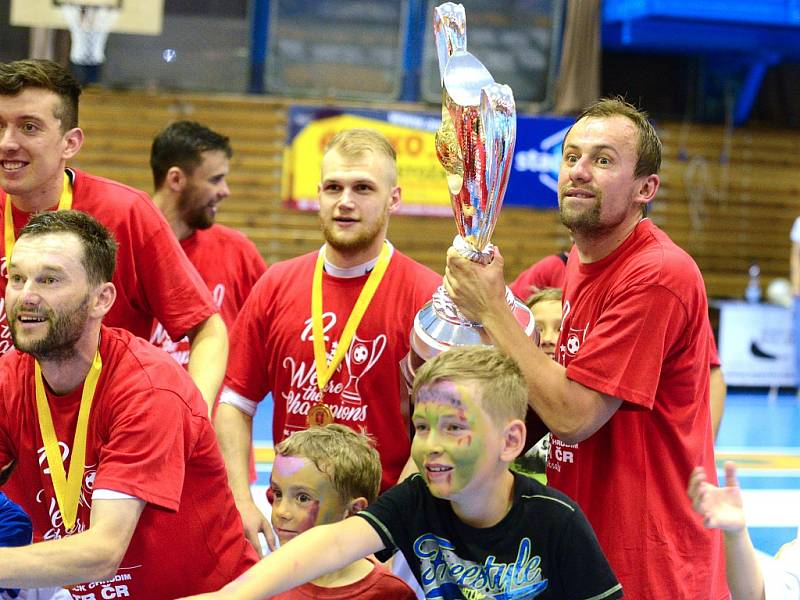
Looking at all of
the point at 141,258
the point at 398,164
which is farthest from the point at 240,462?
the point at 398,164

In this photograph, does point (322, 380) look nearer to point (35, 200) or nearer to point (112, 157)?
point (35, 200)

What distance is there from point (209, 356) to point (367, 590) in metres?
1.16

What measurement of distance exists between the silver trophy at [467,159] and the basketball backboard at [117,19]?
8.12 metres

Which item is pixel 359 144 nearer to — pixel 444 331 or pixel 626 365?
pixel 444 331

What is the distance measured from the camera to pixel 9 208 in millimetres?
3959

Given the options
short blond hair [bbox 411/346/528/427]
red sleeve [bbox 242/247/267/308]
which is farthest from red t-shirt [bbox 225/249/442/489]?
red sleeve [bbox 242/247/267/308]

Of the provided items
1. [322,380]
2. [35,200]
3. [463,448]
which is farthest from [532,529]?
[35,200]

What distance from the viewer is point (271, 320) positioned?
4.17 metres

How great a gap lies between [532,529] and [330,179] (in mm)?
1874

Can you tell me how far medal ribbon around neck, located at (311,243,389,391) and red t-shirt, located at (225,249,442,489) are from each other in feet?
0.07

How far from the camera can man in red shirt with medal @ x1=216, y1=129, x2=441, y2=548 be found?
13.2 ft

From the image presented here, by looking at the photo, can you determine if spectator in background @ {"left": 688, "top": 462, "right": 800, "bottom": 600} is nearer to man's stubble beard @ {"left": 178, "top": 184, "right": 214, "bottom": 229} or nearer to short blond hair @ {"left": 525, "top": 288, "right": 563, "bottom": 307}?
short blond hair @ {"left": 525, "top": 288, "right": 563, "bottom": 307}

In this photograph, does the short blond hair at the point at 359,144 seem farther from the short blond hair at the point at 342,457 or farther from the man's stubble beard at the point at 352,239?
the short blond hair at the point at 342,457

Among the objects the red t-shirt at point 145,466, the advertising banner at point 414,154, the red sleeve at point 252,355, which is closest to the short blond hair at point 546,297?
the red sleeve at point 252,355
